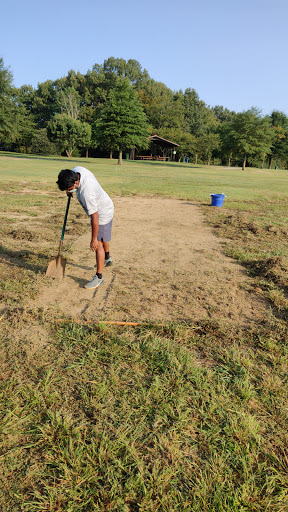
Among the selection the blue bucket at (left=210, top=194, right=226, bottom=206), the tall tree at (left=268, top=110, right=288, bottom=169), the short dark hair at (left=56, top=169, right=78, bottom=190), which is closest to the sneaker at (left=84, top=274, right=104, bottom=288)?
the short dark hair at (left=56, top=169, right=78, bottom=190)

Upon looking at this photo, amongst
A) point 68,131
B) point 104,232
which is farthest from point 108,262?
point 68,131

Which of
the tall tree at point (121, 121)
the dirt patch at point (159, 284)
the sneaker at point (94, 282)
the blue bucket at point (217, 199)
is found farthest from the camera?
the tall tree at point (121, 121)

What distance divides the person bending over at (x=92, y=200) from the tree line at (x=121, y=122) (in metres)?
30.3

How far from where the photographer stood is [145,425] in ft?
6.35

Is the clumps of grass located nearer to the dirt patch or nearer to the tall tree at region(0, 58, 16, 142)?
the dirt patch

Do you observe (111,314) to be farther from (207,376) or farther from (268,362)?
(268,362)

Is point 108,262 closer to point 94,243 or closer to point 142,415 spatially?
point 94,243

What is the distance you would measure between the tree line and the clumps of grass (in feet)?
106

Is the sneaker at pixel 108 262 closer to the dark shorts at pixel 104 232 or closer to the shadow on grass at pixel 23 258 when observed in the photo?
the dark shorts at pixel 104 232

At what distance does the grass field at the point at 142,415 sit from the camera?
61.7 inches

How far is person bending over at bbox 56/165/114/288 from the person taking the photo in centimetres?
327

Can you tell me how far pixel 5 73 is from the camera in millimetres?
→ 38750

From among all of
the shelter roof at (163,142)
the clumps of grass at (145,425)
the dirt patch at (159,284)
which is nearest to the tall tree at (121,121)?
the shelter roof at (163,142)

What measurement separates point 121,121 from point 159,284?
31823 mm
